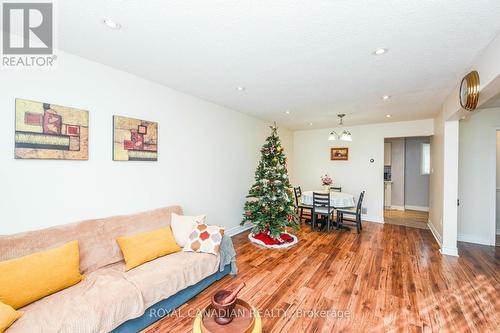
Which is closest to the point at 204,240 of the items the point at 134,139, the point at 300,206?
the point at 134,139

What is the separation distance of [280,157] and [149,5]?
3.27m

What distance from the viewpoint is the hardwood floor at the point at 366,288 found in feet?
6.59

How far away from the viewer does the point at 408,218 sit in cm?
590

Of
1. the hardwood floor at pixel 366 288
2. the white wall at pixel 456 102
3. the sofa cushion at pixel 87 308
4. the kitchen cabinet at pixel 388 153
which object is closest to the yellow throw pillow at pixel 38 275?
the sofa cushion at pixel 87 308

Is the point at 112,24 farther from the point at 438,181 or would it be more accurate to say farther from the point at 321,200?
the point at 438,181

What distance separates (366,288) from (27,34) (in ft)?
14.5

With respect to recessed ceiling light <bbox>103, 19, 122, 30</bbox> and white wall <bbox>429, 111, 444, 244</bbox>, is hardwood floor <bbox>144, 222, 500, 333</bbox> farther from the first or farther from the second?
recessed ceiling light <bbox>103, 19, 122, 30</bbox>

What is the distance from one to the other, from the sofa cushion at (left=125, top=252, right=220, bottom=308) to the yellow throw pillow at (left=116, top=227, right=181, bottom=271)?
0.21 feet

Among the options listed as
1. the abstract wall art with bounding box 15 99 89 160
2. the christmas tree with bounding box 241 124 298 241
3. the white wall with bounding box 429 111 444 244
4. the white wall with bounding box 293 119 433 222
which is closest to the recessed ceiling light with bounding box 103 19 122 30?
the abstract wall art with bounding box 15 99 89 160

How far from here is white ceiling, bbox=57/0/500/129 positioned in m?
1.56

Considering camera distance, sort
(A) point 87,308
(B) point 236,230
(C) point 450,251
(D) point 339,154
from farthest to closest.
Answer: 1. (D) point 339,154
2. (B) point 236,230
3. (C) point 450,251
4. (A) point 87,308

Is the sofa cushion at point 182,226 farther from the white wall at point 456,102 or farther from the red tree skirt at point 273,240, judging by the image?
the white wall at point 456,102

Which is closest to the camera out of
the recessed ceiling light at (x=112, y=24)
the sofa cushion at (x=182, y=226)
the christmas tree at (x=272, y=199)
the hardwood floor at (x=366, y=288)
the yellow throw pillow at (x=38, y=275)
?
the yellow throw pillow at (x=38, y=275)

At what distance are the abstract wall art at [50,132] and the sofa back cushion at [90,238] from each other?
0.72 m
